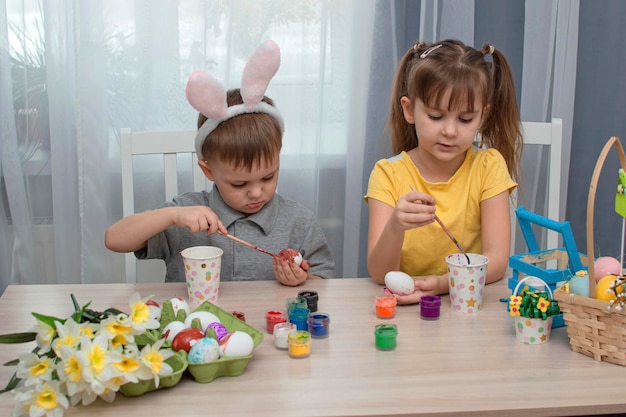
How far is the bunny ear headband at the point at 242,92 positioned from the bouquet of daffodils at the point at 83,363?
560mm

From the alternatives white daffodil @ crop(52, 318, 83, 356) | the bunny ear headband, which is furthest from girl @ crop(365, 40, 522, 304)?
white daffodil @ crop(52, 318, 83, 356)

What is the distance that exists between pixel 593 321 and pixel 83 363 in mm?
758

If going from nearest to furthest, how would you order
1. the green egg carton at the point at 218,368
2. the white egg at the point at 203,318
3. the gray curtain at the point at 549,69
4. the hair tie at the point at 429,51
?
the green egg carton at the point at 218,368 → the white egg at the point at 203,318 → the hair tie at the point at 429,51 → the gray curtain at the point at 549,69

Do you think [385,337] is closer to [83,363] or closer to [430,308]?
[430,308]

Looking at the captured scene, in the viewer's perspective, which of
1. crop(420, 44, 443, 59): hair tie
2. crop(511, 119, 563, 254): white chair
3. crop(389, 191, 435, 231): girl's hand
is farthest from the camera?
crop(511, 119, 563, 254): white chair

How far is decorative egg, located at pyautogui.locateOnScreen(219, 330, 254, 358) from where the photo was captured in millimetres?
1071

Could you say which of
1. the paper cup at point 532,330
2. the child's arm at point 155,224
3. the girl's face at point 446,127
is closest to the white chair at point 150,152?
the child's arm at point 155,224

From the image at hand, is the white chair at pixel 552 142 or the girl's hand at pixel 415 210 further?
the white chair at pixel 552 142

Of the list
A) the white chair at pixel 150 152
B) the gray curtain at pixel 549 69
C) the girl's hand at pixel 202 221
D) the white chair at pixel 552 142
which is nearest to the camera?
the girl's hand at pixel 202 221

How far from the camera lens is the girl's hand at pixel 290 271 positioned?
148 cm

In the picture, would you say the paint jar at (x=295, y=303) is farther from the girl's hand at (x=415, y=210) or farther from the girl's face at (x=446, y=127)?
the girl's face at (x=446, y=127)

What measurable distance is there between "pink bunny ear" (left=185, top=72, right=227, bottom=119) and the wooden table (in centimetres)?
42

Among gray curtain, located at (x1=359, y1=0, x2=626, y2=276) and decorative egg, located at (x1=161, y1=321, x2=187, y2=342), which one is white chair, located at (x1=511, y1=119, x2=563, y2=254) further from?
decorative egg, located at (x1=161, y1=321, x2=187, y2=342)

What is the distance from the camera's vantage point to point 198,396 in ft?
3.33
